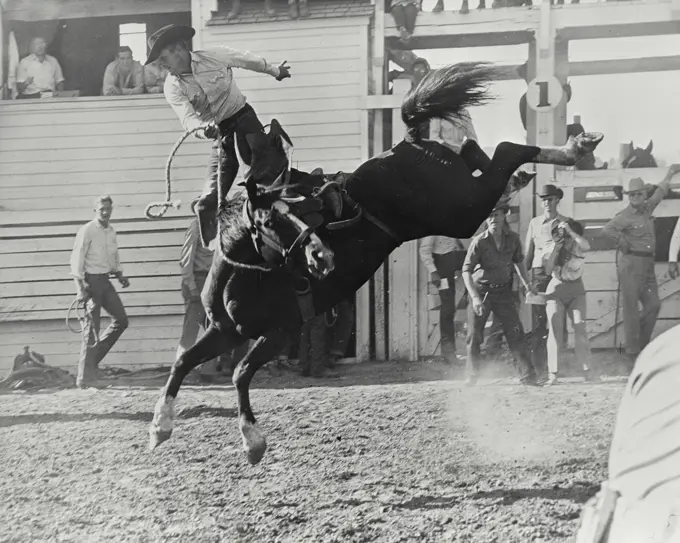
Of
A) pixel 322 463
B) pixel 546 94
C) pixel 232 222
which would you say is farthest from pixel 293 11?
pixel 322 463

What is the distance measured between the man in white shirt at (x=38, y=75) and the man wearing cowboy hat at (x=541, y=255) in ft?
8.52

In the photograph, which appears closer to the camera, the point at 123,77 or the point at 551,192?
the point at 551,192

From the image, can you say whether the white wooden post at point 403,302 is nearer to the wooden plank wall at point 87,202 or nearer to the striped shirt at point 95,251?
the wooden plank wall at point 87,202

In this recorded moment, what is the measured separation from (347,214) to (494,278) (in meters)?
1.04

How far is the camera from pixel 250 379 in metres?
3.71

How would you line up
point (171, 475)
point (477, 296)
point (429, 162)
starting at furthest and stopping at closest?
point (477, 296)
point (171, 475)
point (429, 162)

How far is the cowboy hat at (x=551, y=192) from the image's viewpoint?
4.02 m

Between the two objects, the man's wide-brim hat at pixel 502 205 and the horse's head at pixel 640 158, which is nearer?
the horse's head at pixel 640 158

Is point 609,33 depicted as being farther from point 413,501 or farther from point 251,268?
point 413,501

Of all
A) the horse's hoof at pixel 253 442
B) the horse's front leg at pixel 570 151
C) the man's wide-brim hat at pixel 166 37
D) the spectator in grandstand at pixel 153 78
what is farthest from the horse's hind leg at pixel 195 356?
the horse's front leg at pixel 570 151

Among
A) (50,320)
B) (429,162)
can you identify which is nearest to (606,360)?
(429,162)

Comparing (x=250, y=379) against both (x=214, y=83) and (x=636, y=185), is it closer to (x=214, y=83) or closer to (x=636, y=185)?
(x=214, y=83)

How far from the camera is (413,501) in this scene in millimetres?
3562

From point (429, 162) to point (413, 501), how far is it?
1481mm
